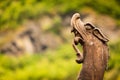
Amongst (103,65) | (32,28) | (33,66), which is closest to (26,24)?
(32,28)

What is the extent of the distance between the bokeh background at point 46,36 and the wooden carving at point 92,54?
854cm

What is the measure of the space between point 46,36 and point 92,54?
32.3 ft

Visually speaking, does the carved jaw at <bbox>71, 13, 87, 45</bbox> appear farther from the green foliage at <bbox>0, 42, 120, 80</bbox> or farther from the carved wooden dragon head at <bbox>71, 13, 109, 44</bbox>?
the green foliage at <bbox>0, 42, 120, 80</bbox>

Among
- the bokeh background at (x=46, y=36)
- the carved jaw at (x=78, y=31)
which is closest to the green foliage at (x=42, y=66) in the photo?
the bokeh background at (x=46, y=36)

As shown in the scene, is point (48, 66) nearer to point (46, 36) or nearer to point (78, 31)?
point (46, 36)

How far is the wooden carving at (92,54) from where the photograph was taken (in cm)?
245

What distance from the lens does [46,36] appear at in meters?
12.3

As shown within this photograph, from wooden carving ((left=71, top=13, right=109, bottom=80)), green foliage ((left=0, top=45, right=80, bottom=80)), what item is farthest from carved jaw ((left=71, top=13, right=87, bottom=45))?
green foliage ((left=0, top=45, right=80, bottom=80))

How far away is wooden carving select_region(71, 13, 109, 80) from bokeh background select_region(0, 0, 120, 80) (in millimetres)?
8541

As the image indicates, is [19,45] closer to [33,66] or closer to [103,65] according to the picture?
[33,66]

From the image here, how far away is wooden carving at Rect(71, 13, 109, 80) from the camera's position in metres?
2.45

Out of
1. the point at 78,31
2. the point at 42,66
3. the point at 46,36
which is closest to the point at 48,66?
the point at 42,66

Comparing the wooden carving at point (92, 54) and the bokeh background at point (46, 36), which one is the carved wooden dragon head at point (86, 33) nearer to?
the wooden carving at point (92, 54)

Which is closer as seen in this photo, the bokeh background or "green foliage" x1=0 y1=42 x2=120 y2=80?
"green foliage" x1=0 y1=42 x2=120 y2=80
